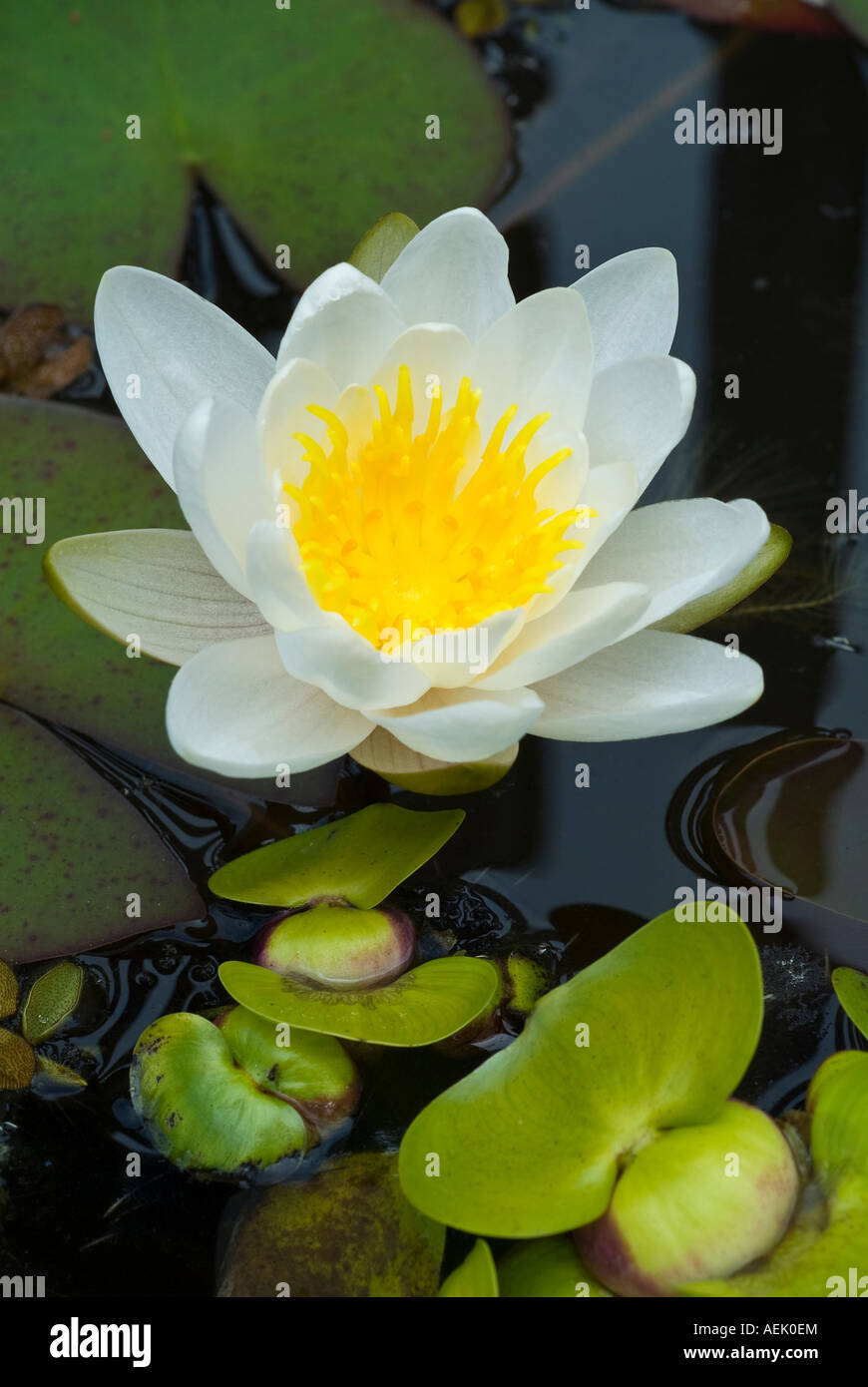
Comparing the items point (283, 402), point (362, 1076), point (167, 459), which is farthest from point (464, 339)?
point (362, 1076)

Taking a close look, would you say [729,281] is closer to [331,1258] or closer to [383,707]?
[383,707]

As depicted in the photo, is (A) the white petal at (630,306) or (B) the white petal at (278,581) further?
(A) the white petal at (630,306)

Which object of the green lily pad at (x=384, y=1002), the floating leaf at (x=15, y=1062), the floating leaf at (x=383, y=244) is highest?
the floating leaf at (x=383, y=244)

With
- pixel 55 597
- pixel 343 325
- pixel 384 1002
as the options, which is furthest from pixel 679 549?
pixel 55 597

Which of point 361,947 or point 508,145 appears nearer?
point 361,947

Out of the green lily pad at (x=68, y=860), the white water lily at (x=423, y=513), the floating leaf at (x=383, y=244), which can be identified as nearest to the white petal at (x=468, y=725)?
the white water lily at (x=423, y=513)

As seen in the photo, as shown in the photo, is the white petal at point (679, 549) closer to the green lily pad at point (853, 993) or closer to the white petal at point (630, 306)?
the white petal at point (630, 306)
